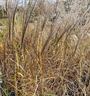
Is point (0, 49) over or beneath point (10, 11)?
beneath

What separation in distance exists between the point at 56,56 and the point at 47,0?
1.80ft

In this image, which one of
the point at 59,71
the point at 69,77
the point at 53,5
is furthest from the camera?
the point at 69,77

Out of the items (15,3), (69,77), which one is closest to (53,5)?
(15,3)

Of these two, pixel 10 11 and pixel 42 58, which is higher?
pixel 10 11

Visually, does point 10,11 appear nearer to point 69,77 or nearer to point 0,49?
point 0,49

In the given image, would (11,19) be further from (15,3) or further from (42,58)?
(42,58)

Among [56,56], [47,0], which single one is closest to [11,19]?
[47,0]

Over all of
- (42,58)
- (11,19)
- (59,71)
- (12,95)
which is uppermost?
(11,19)

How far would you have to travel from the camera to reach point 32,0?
2.07ft

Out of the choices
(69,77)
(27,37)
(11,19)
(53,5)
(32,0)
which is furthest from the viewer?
(27,37)

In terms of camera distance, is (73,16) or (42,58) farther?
(42,58)

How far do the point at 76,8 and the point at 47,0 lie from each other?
9.6 inches

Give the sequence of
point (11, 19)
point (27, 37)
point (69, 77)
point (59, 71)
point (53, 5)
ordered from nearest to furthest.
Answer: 1. point (11, 19)
2. point (53, 5)
3. point (59, 71)
4. point (69, 77)
5. point (27, 37)

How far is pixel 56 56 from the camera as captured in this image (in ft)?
3.59
